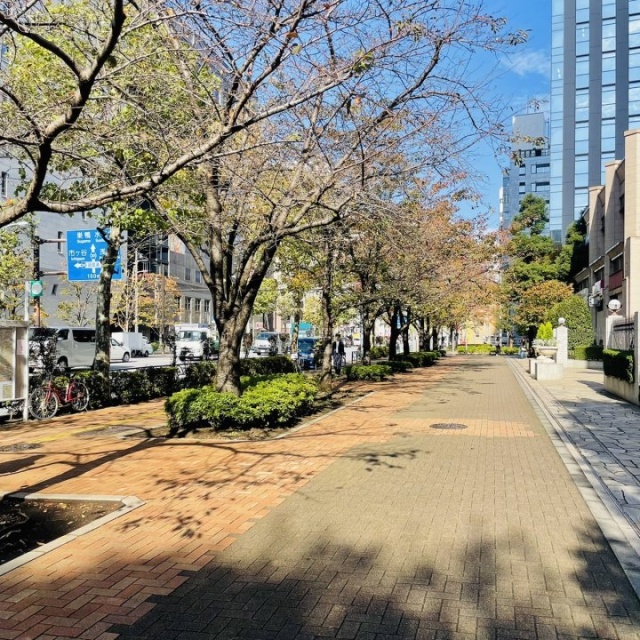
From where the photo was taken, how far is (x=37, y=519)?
606cm

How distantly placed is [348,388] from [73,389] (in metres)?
9.06

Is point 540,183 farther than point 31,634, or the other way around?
point 540,183

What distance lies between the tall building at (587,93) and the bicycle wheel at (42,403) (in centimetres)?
5628

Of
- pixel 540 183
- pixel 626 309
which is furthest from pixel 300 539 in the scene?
pixel 540 183

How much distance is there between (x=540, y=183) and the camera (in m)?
111

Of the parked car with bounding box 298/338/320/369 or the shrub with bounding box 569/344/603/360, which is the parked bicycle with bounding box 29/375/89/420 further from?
the shrub with bounding box 569/344/603/360

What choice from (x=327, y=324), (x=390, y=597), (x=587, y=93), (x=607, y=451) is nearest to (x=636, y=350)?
(x=607, y=451)

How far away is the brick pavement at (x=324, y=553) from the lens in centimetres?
381

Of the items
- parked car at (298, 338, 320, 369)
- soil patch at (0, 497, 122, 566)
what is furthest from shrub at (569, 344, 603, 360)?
soil patch at (0, 497, 122, 566)

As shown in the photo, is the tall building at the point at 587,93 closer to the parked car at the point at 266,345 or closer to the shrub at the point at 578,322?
the shrub at the point at 578,322

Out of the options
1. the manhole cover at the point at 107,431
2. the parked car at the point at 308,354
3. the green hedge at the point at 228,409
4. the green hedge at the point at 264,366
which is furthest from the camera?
the parked car at the point at 308,354

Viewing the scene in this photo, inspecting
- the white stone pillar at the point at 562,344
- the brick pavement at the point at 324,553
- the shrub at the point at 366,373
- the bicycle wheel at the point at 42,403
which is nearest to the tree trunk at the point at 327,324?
the shrub at the point at 366,373

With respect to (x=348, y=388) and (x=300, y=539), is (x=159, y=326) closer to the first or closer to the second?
(x=348, y=388)

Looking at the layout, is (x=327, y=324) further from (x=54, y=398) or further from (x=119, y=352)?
(x=119, y=352)
